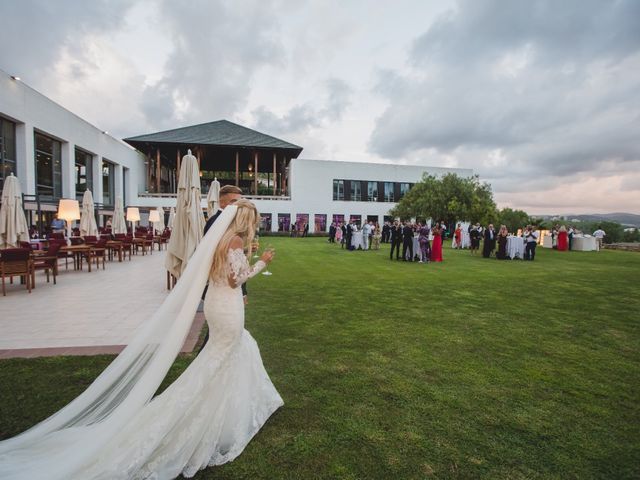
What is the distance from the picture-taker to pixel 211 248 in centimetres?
255

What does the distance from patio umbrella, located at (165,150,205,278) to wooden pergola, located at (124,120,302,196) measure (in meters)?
30.0

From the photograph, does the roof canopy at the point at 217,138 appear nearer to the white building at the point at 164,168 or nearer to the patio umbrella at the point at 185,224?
the white building at the point at 164,168

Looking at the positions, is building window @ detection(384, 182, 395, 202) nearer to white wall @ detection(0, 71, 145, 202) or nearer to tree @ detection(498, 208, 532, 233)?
tree @ detection(498, 208, 532, 233)

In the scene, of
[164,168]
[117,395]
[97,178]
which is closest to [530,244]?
[117,395]

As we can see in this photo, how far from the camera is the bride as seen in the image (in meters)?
2.12

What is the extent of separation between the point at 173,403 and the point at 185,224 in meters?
5.18

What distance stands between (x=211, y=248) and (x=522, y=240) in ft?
61.7

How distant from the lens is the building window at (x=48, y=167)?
2135 centimetres

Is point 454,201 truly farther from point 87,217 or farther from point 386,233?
point 87,217

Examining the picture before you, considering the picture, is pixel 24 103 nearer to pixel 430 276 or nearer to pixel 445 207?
pixel 430 276

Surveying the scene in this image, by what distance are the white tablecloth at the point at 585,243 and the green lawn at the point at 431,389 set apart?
66.6 ft

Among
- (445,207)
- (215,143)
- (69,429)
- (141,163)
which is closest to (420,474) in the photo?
(69,429)

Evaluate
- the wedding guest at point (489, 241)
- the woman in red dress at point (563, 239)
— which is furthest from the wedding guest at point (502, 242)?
the woman in red dress at point (563, 239)

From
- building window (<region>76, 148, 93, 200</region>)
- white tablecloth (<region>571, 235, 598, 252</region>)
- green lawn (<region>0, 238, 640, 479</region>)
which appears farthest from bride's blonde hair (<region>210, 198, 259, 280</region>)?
building window (<region>76, 148, 93, 200</region>)
